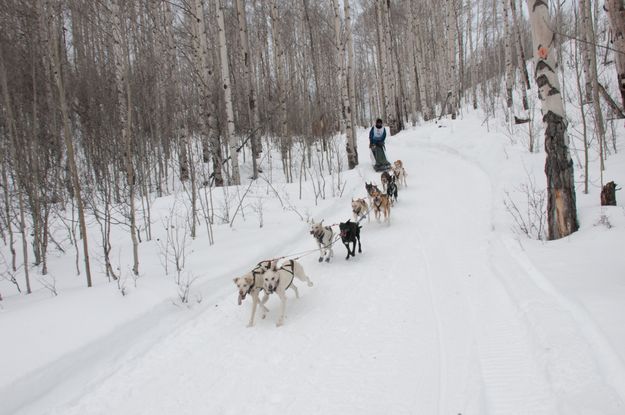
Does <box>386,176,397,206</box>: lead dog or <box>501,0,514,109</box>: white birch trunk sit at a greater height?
<box>501,0,514,109</box>: white birch trunk

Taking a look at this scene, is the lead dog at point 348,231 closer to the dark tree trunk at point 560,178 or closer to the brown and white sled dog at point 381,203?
the brown and white sled dog at point 381,203

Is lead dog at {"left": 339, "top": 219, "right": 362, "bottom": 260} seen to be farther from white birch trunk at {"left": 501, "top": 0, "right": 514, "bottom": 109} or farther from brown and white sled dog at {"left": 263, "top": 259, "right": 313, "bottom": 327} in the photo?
white birch trunk at {"left": 501, "top": 0, "right": 514, "bottom": 109}

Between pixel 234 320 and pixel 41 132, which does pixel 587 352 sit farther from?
pixel 41 132

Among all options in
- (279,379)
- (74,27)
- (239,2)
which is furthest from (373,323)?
(74,27)

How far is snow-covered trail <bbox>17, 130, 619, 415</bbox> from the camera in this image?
3.05 metres

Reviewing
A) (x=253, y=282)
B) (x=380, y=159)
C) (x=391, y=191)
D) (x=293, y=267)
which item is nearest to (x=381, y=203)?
(x=391, y=191)

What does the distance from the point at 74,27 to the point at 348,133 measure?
1226cm

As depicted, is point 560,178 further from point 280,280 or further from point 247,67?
point 247,67

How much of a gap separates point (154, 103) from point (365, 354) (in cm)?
1311

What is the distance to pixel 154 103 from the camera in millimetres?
13945

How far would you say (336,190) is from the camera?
11.7 metres

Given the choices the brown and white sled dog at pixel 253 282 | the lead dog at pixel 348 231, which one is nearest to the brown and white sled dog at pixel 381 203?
the lead dog at pixel 348 231

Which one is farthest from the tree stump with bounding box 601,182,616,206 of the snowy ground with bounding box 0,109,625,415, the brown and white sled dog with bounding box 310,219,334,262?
the brown and white sled dog with bounding box 310,219,334,262

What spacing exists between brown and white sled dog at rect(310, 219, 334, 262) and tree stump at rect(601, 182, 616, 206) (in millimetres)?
4302
